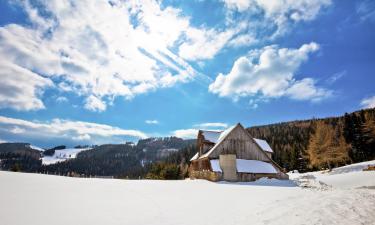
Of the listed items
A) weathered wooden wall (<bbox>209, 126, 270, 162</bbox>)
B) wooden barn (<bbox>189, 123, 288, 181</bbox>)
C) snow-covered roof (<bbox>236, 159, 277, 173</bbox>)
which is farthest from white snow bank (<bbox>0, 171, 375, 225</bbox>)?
weathered wooden wall (<bbox>209, 126, 270, 162</bbox>)

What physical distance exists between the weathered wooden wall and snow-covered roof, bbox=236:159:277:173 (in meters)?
0.96

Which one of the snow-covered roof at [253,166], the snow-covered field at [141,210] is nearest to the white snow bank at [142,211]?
the snow-covered field at [141,210]

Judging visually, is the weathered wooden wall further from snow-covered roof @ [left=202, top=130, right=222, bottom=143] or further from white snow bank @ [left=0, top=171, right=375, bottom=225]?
white snow bank @ [left=0, top=171, right=375, bottom=225]

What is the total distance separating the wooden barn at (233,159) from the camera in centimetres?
3869

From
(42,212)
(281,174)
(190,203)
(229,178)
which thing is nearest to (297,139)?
(281,174)

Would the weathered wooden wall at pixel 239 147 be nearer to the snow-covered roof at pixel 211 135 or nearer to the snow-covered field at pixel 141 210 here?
the snow-covered roof at pixel 211 135

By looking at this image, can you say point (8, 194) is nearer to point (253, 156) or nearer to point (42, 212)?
point (42, 212)

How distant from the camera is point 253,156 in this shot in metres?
Result: 42.9

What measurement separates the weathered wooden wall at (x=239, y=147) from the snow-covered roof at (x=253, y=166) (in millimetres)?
961

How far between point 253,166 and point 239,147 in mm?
3528

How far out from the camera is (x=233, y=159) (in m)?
39.6

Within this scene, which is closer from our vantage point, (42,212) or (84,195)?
(42,212)

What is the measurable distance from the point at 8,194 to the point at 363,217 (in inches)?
595

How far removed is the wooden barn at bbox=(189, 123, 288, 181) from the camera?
38.7m
